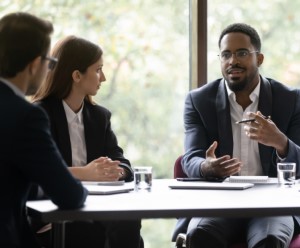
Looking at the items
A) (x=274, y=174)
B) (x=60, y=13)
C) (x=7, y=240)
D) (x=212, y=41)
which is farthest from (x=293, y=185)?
(x=60, y=13)

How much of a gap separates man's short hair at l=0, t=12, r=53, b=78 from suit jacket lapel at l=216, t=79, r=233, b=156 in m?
1.43

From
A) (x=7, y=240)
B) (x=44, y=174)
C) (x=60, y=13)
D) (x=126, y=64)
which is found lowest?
(x=7, y=240)

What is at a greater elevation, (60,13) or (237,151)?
(60,13)

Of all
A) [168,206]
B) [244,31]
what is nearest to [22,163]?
[168,206]

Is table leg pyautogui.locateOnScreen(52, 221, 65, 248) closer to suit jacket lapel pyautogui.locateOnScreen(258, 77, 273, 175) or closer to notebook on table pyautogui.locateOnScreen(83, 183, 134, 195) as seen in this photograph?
notebook on table pyautogui.locateOnScreen(83, 183, 134, 195)

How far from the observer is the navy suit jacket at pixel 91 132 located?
2.91m

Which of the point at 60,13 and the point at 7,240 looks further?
the point at 60,13

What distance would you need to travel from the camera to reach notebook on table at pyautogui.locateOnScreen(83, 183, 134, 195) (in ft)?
7.72

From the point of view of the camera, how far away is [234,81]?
3.33 m

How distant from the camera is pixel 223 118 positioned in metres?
3.25

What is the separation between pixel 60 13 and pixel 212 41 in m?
0.97

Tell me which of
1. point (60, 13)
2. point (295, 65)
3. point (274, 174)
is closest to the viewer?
point (274, 174)

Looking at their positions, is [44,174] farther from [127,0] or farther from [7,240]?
[127,0]

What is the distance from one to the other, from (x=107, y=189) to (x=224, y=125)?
1.00 m
